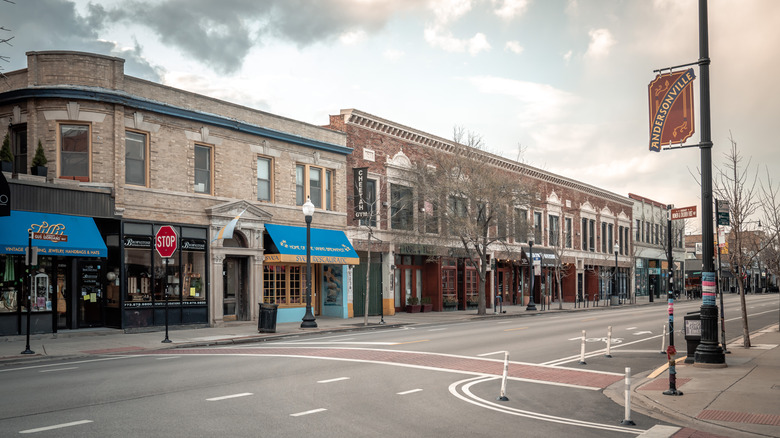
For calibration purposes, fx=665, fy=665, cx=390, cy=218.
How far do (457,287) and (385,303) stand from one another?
347 inches

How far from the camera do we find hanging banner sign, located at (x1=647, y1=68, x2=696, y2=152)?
14945 millimetres

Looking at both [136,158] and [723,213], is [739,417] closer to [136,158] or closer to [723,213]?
[723,213]

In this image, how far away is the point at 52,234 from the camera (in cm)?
2114

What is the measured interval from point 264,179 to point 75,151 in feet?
27.4

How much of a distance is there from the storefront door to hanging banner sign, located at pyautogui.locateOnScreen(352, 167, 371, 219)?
6916 mm

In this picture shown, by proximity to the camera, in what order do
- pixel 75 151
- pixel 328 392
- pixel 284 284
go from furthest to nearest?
pixel 284 284 < pixel 75 151 < pixel 328 392

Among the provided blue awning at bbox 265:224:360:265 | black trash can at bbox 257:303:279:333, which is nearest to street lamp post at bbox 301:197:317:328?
black trash can at bbox 257:303:279:333

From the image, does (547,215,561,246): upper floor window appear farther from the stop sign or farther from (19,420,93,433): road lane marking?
(19,420,93,433): road lane marking

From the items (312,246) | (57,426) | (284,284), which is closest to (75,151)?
(312,246)

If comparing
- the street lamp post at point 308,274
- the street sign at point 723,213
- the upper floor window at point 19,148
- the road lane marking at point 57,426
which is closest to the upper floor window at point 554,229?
the street lamp post at point 308,274

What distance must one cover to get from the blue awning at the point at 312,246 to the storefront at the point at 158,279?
3.20 meters

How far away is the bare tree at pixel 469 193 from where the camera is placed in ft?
114

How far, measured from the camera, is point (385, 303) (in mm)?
35375

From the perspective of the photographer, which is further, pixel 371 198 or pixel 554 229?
pixel 554 229
